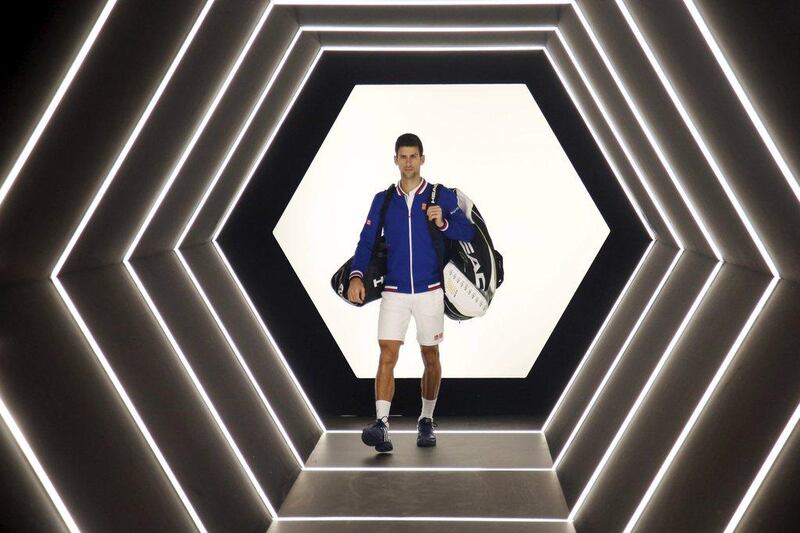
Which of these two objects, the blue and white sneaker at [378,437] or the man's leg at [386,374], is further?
the man's leg at [386,374]

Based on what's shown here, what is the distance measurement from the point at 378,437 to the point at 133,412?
2.51 m

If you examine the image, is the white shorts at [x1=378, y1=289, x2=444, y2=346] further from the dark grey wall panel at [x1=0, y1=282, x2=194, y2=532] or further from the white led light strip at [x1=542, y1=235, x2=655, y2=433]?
the dark grey wall panel at [x1=0, y1=282, x2=194, y2=532]

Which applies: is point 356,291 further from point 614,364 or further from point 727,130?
point 727,130

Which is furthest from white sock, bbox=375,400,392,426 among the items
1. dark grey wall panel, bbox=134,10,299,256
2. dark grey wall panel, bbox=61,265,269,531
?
dark grey wall panel, bbox=61,265,269,531

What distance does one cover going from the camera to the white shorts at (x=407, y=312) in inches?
233

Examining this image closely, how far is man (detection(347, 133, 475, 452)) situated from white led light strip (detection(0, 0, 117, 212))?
3.14 m

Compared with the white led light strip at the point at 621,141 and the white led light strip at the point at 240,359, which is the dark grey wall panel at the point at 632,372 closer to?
the white led light strip at the point at 621,141

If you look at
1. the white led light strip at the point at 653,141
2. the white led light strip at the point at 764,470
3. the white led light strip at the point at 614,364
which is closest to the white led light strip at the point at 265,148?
the white led light strip at the point at 653,141

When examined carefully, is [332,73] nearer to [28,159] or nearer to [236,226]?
[236,226]

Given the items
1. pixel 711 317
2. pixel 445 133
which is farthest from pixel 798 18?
pixel 445 133

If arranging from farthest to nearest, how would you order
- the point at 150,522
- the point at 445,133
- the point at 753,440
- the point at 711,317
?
1. the point at 445,133
2. the point at 711,317
3. the point at 150,522
4. the point at 753,440

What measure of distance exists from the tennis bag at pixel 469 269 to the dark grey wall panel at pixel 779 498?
3.64 metres

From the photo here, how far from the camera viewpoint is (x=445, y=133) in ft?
23.4

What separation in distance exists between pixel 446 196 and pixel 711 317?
7.86 feet
